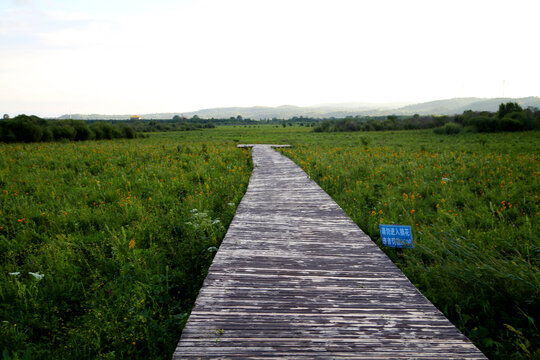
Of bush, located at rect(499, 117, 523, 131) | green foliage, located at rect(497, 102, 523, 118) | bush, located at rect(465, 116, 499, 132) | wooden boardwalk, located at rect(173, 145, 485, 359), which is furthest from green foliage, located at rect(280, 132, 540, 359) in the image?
green foliage, located at rect(497, 102, 523, 118)

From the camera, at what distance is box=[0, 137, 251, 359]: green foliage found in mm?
2820

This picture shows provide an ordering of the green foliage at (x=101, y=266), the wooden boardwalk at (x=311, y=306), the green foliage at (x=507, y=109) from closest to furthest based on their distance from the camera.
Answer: the wooden boardwalk at (x=311, y=306), the green foliage at (x=101, y=266), the green foliage at (x=507, y=109)

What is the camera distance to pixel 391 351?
224cm

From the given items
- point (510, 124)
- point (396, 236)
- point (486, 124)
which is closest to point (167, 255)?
point (396, 236)

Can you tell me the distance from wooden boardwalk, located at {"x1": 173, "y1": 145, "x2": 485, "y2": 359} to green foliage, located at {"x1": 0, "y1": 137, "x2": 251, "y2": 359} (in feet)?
2.08

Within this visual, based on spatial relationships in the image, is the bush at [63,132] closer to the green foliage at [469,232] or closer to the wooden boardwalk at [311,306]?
the green foliage at [469,232]

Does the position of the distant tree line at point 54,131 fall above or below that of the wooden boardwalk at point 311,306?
above

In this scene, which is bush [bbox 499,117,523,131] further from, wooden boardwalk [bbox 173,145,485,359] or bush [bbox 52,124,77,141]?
bush [bbox 52,124,77,141]

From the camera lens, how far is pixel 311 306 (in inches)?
111

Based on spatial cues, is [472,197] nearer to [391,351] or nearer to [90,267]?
[391,351]

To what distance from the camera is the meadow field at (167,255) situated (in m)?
2.86

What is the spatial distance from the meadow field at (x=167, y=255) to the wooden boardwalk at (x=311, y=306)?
505 millimetres

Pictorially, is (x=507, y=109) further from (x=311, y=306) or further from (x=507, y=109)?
(x=311, y=306)

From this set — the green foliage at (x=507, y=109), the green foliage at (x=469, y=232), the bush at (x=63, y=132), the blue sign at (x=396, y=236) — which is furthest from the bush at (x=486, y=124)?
the bush at (x=63, y=132)
